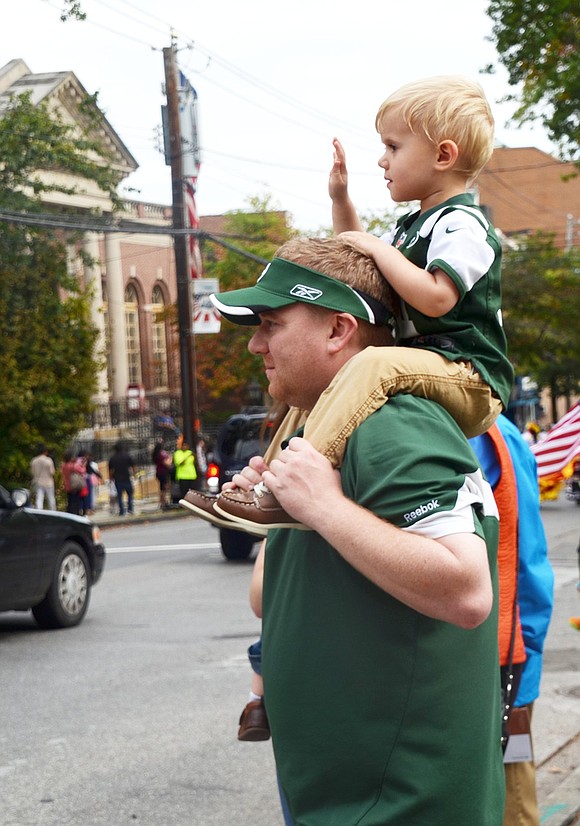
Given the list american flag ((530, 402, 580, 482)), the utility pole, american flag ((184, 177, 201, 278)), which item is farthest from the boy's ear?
american flag ((184, 177, 201, 278))

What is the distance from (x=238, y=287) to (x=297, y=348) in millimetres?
39959

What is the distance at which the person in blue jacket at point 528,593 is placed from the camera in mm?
3246

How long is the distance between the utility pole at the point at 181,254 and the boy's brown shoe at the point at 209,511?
24650 mm

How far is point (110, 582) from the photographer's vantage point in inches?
550

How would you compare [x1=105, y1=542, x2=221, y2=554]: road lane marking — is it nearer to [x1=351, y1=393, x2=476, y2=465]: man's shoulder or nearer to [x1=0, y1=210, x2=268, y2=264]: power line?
[x1=0, y1=210, x2=268, y2=264]: power line

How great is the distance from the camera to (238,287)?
4188cm

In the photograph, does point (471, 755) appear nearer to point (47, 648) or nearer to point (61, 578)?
point (47, 648)

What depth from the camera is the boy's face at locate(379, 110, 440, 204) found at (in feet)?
7.62

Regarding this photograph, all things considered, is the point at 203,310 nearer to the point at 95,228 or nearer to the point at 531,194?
the point at 95,228

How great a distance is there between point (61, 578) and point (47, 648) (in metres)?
1.06

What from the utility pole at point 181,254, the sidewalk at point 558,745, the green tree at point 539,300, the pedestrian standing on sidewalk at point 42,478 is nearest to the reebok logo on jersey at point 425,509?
the sidewalk at point 558,745

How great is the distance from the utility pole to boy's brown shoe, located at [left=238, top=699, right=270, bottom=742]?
23.7m

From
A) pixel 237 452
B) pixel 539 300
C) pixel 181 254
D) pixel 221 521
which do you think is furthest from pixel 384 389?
pixel 539 300

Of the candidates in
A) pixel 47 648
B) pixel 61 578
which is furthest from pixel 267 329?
pixel 61 578
